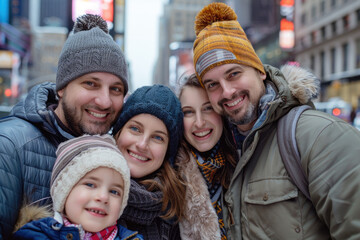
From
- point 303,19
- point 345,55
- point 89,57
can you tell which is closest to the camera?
point 89,57

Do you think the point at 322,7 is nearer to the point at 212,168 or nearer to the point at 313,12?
the point at 313,12

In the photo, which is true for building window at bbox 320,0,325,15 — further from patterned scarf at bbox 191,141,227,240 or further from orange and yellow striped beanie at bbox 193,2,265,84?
patterned scarf at bbox 191,141,227,240

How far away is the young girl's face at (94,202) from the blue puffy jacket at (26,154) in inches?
13.5

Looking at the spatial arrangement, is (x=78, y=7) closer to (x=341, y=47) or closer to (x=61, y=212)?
(x=61, y=212)

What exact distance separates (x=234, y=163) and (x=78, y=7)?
13.1m

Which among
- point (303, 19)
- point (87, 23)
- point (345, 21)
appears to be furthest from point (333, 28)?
point (87, 23)

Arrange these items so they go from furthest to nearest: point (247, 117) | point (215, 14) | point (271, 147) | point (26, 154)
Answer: point (215, 14), point (247, 117), point (271, 147), point (26, 154)

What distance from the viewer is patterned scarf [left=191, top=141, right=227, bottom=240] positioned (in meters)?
3.20

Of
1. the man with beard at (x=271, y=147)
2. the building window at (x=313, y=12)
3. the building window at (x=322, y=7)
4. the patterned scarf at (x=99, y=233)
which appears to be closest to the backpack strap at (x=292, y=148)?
the man with beard at (x=271, y=147)

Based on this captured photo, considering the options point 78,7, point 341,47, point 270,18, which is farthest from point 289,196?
point 270,18

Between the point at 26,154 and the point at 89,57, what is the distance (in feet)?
3.60

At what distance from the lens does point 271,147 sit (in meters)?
2.69

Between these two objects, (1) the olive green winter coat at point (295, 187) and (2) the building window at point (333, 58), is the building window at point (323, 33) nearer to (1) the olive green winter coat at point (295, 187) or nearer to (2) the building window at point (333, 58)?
(2) the building window at point (333, 58)

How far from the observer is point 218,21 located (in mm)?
3418
